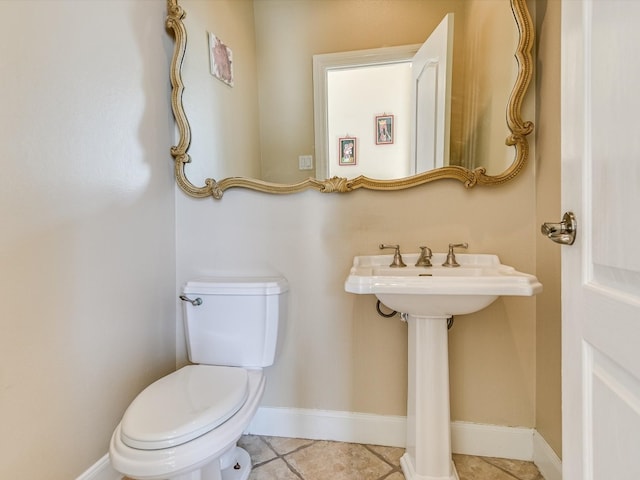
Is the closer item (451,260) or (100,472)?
(100,472)

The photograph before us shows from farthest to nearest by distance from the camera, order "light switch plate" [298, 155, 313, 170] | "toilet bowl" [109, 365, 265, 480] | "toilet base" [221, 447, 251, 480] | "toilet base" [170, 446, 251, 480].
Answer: "light switch plate" [298, 155, 313, 170]
"toilet base" [221, 447, 251, 480]
"toilet base" [170, 446, 251, 480]
"toilet bowl" [109, 365, 265, 480]

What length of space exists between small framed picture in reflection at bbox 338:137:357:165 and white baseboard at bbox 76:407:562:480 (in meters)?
1.11

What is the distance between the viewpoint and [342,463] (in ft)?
4.43

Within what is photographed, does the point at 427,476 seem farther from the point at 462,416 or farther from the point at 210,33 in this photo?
the point at 210,33

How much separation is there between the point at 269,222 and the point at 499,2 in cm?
129

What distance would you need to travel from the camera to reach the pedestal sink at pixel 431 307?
0.98 meters

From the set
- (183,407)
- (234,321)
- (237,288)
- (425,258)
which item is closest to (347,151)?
(425,258)

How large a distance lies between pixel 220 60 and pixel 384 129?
850mm

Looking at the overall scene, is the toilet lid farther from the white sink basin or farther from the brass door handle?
the brass door handle

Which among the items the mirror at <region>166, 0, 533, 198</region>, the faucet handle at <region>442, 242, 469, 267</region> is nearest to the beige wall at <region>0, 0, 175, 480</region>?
the mirror at <region>166, 0, 533, 198</region>

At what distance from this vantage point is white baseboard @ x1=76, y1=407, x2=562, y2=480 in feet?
4.38

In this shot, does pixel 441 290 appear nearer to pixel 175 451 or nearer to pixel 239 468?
pixel 175 451

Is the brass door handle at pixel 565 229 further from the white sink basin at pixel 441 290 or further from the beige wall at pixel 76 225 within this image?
the beige wall at pixel 76 225

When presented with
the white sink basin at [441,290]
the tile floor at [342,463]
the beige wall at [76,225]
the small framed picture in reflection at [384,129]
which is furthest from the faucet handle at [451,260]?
the beige wall at [76,225]
